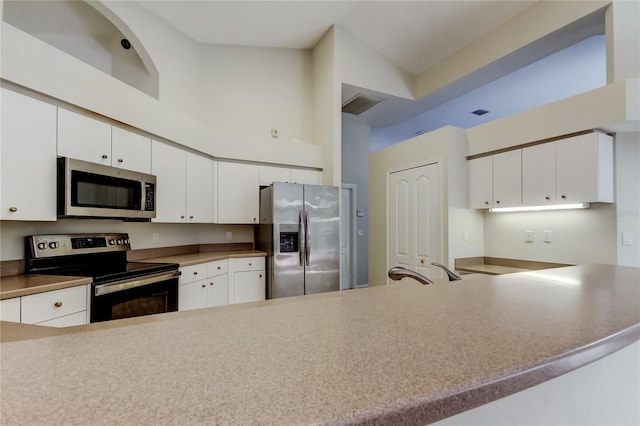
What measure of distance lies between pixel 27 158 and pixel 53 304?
925 millimetres

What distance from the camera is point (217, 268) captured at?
332cm

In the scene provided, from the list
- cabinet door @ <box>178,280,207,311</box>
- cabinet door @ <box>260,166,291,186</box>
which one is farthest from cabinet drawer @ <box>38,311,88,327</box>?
cabinet door @ <box>260,166,291,186</box>

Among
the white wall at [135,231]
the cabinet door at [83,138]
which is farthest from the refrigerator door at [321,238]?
the cabinet door at [83,138]

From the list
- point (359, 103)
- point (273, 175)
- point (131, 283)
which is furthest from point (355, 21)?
point (131, 283)

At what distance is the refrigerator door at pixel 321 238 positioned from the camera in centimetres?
367

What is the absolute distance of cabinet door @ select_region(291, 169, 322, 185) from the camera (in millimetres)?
4219

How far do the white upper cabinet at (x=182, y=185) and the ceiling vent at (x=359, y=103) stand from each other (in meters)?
2.38

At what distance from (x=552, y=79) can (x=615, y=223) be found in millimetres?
2860

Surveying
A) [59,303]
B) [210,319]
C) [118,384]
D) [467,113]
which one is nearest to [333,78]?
[467,113]

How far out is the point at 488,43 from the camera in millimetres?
3721

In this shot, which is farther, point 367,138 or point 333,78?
point 367,138

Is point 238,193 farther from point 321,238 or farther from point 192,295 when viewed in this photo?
point 192,295

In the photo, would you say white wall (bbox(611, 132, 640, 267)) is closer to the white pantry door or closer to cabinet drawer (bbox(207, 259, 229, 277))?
the white pantry door

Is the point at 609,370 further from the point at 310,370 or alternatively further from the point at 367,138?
the point at 367,138
